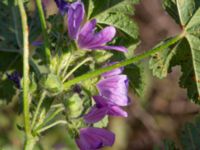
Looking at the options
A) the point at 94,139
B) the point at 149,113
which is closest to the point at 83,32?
the point at 94,139

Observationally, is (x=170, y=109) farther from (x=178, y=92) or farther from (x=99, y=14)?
(x=99, y=14)

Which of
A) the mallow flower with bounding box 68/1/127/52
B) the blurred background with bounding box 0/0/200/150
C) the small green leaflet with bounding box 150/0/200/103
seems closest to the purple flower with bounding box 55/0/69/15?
the mallow flower with bounding box 68/1/127/52

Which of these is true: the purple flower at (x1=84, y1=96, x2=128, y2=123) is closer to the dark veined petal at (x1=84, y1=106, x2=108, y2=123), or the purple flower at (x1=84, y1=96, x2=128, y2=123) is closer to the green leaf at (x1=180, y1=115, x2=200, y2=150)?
the dark veined petal at (x1=84, y1=106, x2=108, y2=123)

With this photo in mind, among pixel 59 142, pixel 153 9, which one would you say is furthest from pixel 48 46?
pixel 153 9

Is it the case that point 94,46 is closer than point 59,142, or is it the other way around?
point 94,46

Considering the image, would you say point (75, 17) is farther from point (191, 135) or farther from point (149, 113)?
point (149, 113)

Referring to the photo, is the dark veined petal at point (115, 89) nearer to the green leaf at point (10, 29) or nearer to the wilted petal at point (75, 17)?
the wilted petal at point (75, 17)

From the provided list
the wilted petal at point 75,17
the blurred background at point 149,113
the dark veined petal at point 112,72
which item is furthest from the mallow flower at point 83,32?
the blurred background at point 149,113
